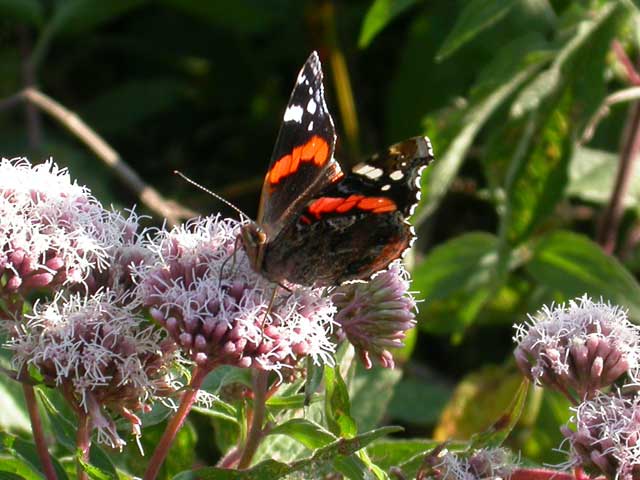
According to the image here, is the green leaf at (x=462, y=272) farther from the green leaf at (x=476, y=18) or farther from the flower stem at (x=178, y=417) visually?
the flower stem at (x=178, y=417)

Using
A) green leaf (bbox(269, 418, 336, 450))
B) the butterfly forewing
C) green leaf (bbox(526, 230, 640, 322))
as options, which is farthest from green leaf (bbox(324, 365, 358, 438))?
green leaf (bbox(526, 230, 640, 322))

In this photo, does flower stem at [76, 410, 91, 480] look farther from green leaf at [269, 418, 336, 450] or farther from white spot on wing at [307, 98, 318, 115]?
white spot on wing at [307, 98, 318, 115]

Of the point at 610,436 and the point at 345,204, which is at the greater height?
the point at 345,204

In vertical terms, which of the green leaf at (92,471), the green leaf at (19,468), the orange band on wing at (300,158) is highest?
the orange band on wing at (300,158)

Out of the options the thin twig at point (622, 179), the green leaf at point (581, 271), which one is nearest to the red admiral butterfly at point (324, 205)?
the green leaf at point (581, 271)

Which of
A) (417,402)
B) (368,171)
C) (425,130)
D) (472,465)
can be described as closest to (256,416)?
(472,465)

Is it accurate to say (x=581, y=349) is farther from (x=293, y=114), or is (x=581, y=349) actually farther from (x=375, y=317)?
(x=293, y=114)
